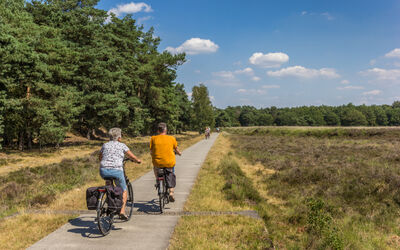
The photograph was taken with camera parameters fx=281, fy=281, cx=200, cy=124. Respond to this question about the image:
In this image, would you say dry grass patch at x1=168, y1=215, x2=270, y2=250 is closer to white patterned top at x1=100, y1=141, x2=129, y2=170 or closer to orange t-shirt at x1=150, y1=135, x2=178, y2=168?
orange t-shirt at x1=150, y1=135, x2=178, y2=168

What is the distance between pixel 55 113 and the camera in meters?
21.8

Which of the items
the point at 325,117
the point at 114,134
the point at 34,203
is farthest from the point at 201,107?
the point at 325,117

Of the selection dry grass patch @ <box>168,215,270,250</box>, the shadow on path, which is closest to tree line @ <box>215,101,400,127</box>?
the shadow on path

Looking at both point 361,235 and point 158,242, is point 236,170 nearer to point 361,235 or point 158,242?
point 361,235

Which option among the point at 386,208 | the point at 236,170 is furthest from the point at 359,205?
the point at 236,170

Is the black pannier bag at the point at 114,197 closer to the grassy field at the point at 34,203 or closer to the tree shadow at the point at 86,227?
the tree shadow at the point at 86,227

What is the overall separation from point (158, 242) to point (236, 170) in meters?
8.47

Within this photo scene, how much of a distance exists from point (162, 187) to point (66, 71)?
2034 cm

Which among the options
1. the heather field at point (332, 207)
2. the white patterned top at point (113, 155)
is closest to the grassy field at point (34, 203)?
the white patterned top at point (113, 155)

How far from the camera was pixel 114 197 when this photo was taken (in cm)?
504

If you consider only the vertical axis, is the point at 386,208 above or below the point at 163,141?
below

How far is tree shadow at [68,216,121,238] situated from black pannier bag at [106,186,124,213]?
0.55 metres

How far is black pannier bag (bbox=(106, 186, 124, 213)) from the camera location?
498 cm

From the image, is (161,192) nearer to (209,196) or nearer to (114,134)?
(114,134)
